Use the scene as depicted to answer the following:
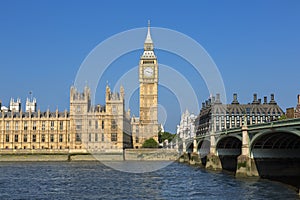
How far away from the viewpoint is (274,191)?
3938 cm

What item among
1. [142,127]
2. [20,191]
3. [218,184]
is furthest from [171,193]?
[142,127]

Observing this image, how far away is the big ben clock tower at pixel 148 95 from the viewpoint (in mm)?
133250

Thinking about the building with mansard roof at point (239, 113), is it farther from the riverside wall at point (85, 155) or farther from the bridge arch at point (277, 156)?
the bridge arch at point (277, 156)

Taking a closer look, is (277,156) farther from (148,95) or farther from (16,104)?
(16,104)

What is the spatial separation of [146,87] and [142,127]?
13.8 m

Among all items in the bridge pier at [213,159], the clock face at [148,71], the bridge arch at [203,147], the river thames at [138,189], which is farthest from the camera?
the clock face at [148,71]

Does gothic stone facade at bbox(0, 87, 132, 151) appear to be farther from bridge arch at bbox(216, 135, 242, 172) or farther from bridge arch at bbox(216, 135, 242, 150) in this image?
bridge arch at bbox(216, 135, 242, 150)

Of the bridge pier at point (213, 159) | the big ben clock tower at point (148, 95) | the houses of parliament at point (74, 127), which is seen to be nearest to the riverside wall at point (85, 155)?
the houses of parliament at point (74, 127)

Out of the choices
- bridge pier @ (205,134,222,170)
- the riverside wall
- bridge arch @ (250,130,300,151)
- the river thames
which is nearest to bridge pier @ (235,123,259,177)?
bridge arch @ (250,130,300,151)

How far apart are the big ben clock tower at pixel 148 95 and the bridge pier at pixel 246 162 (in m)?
78.3

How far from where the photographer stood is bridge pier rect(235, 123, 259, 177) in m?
51.6

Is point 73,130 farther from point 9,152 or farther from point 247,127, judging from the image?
point 247,127

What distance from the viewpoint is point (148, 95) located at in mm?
139500

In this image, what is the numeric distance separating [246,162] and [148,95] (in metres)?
88.5
